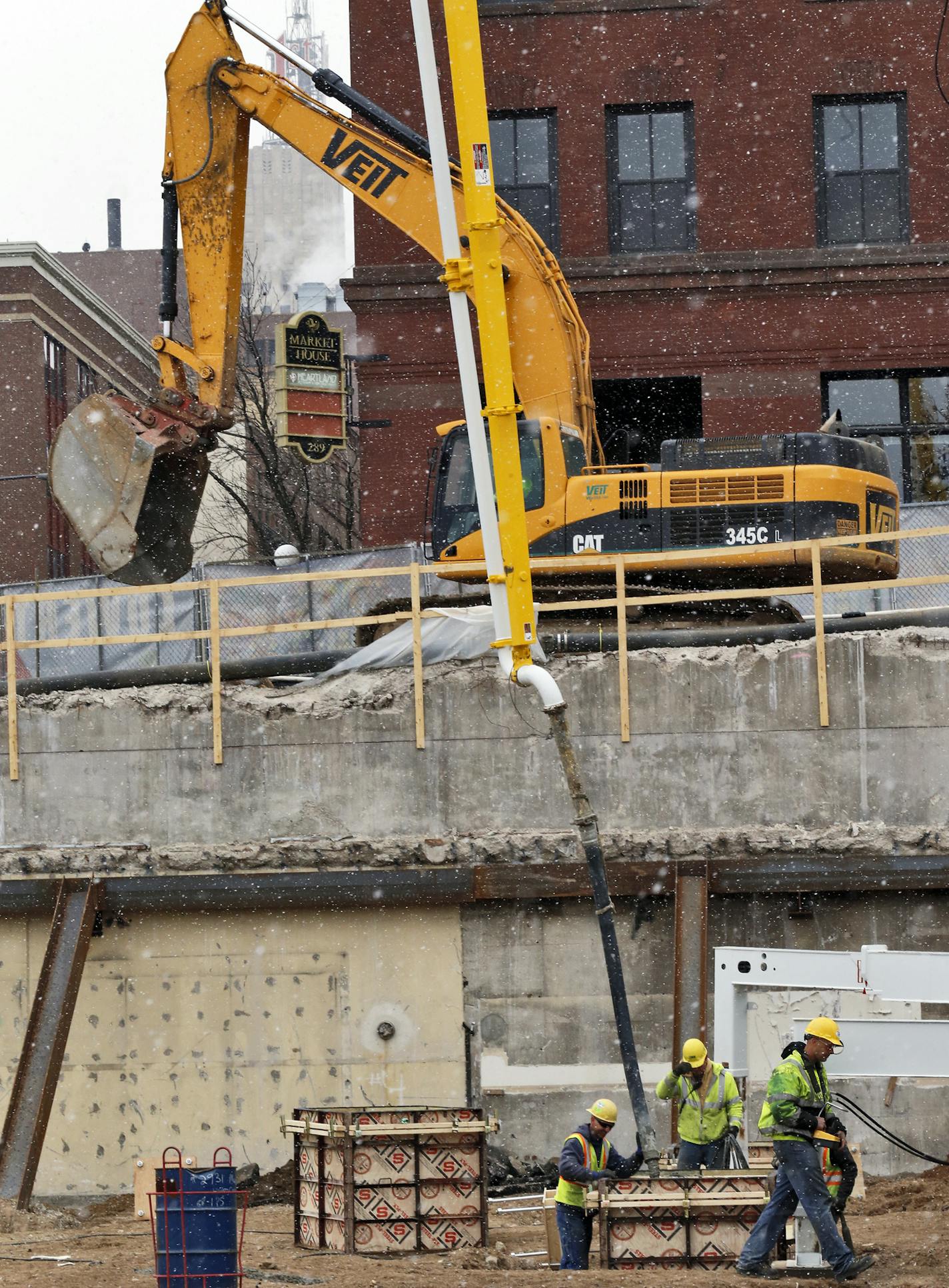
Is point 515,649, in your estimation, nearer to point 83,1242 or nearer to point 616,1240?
point 616,1240

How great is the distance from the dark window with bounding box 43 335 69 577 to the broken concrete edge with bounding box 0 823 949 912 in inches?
974

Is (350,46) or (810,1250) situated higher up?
(350,46)

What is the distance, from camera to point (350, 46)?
25922mm

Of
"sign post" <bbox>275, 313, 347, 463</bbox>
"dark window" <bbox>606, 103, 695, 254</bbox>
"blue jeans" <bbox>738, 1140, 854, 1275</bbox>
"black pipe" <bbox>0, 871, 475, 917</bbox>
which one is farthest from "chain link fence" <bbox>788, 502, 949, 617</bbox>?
"blue jeans" <bbox>738, 1140, 854, 1275</bbox>

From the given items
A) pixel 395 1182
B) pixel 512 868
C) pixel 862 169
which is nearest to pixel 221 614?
pixel 512 868

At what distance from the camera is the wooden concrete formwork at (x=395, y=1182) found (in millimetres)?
12078

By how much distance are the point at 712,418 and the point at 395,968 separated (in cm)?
1294

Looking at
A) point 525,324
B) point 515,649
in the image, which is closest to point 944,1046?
point 515,649

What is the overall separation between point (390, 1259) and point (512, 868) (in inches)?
158

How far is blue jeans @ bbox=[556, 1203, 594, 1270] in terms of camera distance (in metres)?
10.8

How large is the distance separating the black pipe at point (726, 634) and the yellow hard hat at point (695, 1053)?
498 cm

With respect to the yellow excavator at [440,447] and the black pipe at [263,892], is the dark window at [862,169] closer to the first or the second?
the yellow excavator at [440,447]

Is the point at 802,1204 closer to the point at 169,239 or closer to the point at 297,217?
the point at 169,239

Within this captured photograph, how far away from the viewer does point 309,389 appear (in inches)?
1015
